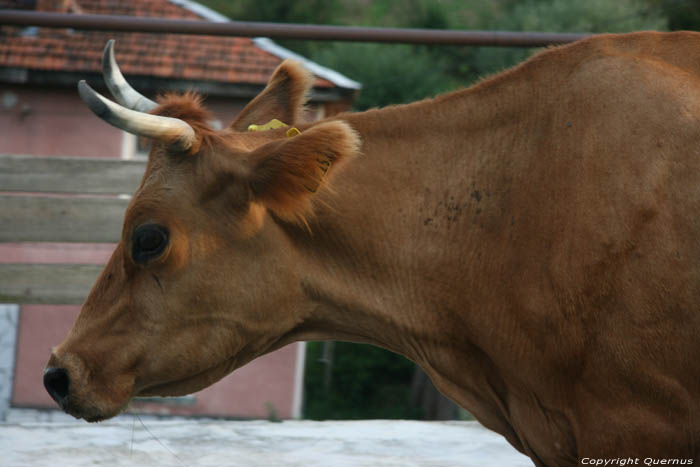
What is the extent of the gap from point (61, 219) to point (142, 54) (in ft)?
32.2

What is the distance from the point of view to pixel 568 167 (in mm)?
2920

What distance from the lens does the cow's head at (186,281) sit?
122 inches

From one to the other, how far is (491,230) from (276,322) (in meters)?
0.81

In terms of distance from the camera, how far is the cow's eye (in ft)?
10.1

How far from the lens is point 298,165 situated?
296 cm

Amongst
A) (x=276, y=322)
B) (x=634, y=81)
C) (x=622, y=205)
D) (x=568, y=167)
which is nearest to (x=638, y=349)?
(x=622, y=205)

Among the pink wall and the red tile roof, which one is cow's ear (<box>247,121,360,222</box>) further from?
the pink wall

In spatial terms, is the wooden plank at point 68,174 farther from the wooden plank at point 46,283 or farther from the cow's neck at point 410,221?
the cow's neck at point 410,221

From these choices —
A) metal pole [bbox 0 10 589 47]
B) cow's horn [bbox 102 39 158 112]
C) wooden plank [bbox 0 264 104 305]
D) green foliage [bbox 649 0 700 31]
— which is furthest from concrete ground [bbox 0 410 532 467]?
green foliage [bbox 649 0 700 31]

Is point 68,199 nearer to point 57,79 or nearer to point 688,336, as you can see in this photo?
point 688,336

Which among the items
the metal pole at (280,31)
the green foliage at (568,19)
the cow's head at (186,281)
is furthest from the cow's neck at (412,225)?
the green foliage at (568,19)

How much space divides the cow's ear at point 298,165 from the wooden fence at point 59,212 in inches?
118

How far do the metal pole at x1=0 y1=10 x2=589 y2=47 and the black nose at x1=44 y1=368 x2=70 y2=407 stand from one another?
2.71 meters

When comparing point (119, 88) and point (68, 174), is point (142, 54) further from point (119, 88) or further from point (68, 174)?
point (119, 88)
